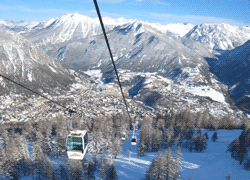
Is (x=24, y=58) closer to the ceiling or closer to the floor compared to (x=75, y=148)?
closer to the ceiling

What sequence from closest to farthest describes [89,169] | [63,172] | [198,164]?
[63,172]
[89,169]
[198,164]

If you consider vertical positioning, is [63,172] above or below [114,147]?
below

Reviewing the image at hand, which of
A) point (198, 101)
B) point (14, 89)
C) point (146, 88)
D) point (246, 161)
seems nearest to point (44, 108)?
point (14, 89)

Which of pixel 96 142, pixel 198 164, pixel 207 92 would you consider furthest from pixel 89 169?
pixel 207 92

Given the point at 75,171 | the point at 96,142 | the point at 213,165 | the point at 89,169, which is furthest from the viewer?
the point at 96,142

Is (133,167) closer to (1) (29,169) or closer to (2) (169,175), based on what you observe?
(2) (169,175)

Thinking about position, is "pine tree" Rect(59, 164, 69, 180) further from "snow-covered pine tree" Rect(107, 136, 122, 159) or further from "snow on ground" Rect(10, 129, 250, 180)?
"snow-covered pine tree" Rect(107, 136, 122, 159)

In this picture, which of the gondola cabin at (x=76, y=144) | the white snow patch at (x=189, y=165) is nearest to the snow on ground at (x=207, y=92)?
the white snow patch at (x=189, y=165)

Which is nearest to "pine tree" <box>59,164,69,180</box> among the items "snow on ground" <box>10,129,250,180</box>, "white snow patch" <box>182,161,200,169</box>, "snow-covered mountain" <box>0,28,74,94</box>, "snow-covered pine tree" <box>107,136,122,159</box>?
"snow on ground" <box>10,129,250,180</box>

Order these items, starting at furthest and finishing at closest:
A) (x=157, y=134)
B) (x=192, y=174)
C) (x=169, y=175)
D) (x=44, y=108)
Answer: (x=44, y=108) → (x=157, y=134) → (x=192, y=174) → (x=169, y=175)

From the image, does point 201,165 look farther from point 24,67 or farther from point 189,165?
point 24,67
